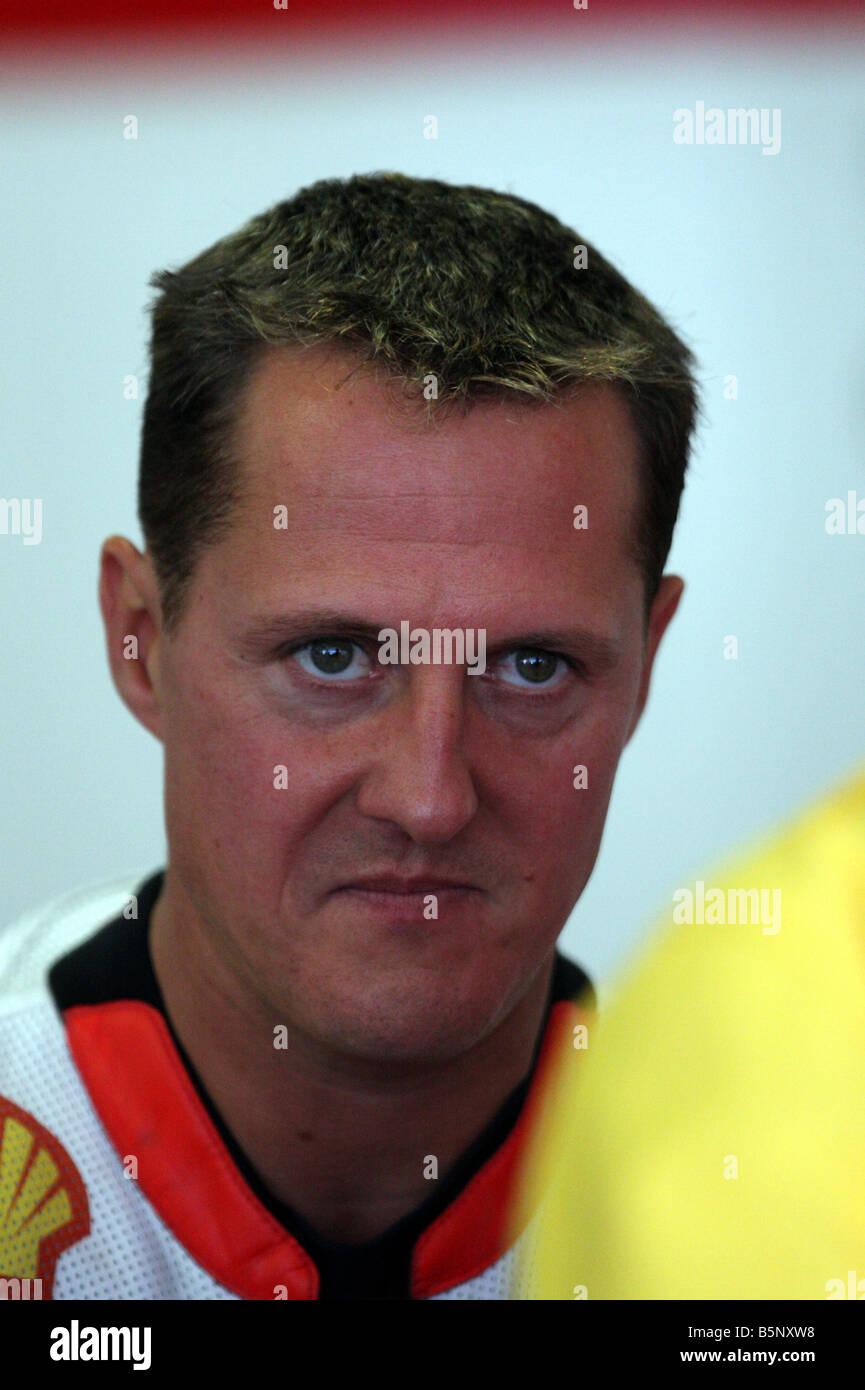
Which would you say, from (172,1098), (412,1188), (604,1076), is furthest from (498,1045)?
(604,1076)

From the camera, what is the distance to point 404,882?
91 centimetres

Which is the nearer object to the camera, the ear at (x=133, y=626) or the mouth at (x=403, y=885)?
the mouth at (x=403, y=885)

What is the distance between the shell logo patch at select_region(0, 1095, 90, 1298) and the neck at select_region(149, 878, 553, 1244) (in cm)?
11

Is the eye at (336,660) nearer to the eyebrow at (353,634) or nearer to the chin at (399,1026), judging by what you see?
the eyebrow at (353,634)

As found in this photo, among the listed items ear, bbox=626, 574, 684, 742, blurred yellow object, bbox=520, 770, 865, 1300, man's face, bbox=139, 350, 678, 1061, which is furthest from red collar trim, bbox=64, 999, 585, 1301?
blurred yellow object, bbox=520, 770, 865, 1300

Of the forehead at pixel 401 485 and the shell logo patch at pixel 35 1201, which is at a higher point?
the forehead at pixel 401 485

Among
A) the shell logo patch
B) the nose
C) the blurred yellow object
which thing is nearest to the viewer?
the blurred yellow object

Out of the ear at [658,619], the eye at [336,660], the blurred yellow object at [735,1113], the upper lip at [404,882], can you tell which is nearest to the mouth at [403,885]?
the upper lip at [404,882]

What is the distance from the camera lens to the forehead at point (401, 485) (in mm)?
901

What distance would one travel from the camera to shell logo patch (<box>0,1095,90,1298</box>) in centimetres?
99

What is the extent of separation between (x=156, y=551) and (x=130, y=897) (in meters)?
0.30

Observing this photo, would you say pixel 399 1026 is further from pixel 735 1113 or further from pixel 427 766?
pixel 735 1113

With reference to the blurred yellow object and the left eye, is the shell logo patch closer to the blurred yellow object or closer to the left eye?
the left eye

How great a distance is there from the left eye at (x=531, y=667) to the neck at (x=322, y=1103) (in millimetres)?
233
